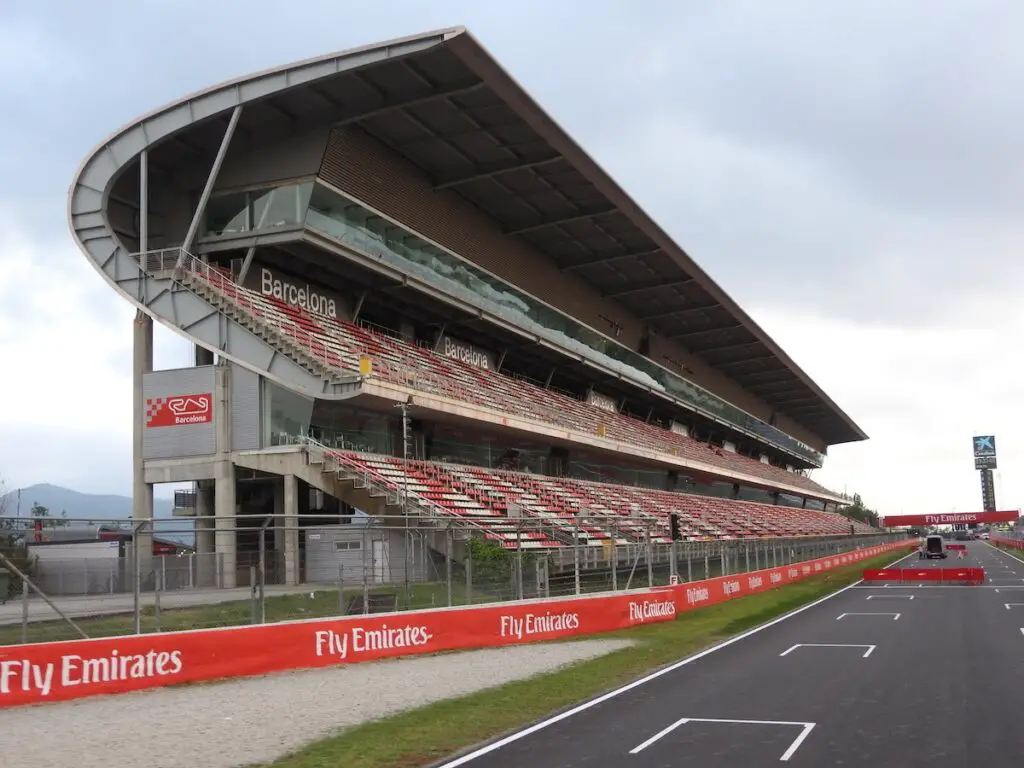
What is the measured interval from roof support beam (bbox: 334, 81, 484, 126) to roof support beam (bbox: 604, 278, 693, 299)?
26.6 m

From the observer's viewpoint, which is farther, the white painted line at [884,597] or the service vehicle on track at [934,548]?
the service vehicle on track at [934,548]

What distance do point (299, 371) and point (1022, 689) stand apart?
21992 millimetres

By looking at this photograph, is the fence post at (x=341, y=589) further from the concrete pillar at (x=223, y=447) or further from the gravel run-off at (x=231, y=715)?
the concrete pillar at (x=223, y=447)

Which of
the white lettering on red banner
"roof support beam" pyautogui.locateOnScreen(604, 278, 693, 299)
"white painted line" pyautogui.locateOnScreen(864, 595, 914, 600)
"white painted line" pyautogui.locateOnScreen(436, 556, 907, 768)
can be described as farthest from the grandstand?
"white painted line" pyautogui.locateOnScreen(864, 595, 914, 600)

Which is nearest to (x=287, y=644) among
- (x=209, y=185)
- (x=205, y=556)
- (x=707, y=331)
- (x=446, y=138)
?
(x=205, y=556)

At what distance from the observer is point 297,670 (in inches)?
656

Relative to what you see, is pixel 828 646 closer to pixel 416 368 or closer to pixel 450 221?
pixel 416 368

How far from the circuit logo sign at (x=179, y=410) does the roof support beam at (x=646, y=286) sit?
98.0 feet

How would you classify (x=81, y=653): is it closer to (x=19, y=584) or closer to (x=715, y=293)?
(x=19, y=584)

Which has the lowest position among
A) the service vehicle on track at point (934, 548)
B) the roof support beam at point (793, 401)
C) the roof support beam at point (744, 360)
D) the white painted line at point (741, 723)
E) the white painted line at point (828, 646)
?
the service vehicle on track at point (934, 548)

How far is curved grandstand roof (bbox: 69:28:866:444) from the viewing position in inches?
1185

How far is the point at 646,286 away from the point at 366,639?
41.7 metres

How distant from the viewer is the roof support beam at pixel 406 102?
3111cm

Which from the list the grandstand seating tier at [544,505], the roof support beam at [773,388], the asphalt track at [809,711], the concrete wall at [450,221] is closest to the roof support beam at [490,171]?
the concrete wall at [450,221]
